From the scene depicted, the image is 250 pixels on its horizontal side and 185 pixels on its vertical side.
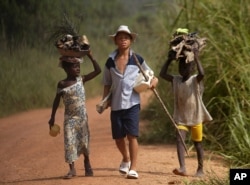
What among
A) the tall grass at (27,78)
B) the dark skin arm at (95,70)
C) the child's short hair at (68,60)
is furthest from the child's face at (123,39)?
the tall grass at (27,78)

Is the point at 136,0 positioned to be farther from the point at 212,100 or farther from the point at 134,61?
the point at 134,61

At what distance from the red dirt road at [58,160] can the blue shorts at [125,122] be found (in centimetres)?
48

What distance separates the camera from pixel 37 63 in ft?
29.0

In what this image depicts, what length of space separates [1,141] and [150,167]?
2458 millimetres

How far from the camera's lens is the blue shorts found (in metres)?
6.29

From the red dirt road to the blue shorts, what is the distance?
0.48 metres

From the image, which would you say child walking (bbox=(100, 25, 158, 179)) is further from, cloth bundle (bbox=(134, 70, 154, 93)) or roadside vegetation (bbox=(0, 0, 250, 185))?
roadside vegetation (bbox=(0, 0, 250, 185))

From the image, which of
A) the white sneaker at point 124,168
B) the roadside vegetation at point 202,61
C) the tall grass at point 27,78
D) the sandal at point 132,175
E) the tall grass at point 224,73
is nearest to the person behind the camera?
the sandal at point 132,175

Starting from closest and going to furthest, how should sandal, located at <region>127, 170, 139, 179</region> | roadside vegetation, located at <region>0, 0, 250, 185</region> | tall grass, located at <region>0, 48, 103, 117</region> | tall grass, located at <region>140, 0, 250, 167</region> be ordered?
1. sandal, located at <region>127, 170, 139, 179</region>
2. tall grass, located at <region>140, 0, 250, 167</region>
3. roadside vegetation, located at <region>0, 0, 250, 185</region>
4. tall grass, located at <region>0, 48, 103, 117</region>

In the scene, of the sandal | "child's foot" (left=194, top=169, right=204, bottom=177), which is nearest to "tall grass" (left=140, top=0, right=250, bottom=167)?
"child's foot" (left=194, top=169, right=204, bottom=177)

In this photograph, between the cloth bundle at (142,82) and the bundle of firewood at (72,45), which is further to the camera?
the bundle of firewood at (72,45)

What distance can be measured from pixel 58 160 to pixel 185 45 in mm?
2288

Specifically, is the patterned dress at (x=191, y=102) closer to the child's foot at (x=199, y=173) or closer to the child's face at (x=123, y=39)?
the child's foot at (x=199, y=173)

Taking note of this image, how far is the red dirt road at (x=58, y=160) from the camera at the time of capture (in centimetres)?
625
